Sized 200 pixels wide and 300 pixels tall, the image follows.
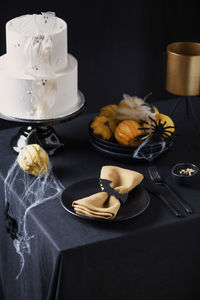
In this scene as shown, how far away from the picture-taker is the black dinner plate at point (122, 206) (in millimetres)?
1534

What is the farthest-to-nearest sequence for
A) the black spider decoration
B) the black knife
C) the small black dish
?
1. the black spider decoration
2. the small black dish
3. the black knife

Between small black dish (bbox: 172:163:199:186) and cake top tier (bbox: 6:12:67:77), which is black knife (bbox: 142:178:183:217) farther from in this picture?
cake top tier (bbox: 6:12:67:77)

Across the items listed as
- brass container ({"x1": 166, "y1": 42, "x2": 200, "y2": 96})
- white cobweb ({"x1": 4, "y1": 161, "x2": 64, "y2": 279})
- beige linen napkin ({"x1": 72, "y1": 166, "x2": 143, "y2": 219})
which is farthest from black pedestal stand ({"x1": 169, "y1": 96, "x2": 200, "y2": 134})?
white cobweb ({"x1": 4, "y1": 161, "x2": 64, "y2": 279})

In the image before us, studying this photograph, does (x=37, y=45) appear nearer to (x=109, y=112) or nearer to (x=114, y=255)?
(x=109, y=112)

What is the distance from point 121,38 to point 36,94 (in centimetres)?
118

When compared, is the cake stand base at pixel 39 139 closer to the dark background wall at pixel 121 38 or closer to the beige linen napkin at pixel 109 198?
the beige linen napkin at pixel 109 198

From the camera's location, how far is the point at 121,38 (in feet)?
9.25

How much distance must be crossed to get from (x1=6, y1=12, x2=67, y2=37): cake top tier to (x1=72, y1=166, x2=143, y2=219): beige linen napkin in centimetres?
48

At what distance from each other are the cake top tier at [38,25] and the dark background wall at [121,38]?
0.71 metres

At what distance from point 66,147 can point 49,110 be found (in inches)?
8.2

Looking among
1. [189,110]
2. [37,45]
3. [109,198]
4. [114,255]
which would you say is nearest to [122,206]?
A: [109,198]

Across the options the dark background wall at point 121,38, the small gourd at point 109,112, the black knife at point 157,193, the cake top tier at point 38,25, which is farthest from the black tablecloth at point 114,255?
the dark background wall at point 121,38

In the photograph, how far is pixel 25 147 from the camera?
1747mm

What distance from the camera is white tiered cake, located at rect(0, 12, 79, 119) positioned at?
67.8 inches
